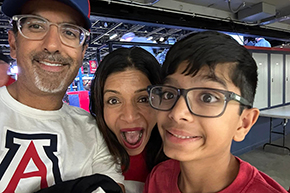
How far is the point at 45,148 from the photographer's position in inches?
40.3

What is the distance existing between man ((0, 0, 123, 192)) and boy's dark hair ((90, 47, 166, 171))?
0.27 ft

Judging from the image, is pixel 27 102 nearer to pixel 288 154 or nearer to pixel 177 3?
pixel 177 3

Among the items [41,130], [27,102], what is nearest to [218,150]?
[41,130]

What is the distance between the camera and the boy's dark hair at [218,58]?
798mm

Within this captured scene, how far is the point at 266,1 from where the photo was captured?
12.6ft

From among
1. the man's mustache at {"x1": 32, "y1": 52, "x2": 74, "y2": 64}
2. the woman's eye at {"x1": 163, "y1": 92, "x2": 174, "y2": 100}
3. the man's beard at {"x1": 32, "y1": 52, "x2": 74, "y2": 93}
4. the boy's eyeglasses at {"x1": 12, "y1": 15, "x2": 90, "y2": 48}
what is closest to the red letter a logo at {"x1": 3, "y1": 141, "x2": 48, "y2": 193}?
the man's beard at {"x1": 32, "y1": 52, "x2": 74, "y2": 93}

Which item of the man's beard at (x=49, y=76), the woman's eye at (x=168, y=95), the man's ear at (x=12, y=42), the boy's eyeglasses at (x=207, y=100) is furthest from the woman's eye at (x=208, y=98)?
the man's ear at (x=12, y=42)

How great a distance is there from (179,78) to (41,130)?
0.76m

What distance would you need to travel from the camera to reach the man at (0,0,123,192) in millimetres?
988

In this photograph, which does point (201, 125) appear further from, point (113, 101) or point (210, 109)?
point (113, 101)

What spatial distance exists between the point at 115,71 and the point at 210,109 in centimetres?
68

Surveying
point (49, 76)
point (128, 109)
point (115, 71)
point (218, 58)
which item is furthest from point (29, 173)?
point (218, 58)

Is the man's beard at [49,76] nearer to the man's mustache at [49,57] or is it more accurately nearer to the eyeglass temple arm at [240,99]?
the man's mustache at [49,57]

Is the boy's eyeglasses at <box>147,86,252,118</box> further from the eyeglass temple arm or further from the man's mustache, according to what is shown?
the man's mustache
